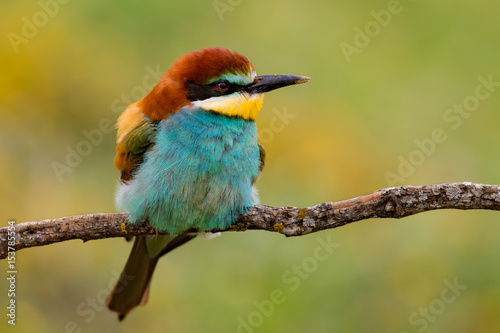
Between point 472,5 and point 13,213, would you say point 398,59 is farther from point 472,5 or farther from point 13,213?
point 13,213

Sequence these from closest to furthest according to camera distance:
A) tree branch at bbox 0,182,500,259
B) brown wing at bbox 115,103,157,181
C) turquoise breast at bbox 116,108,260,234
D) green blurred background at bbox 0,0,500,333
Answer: tree branch at bbox 0,182,500,259 → turquoise breast at bbox 116,108,260,234 → brown wing at bbox 115,103,157,181 → green blurred background at bbox 0,0,500,333

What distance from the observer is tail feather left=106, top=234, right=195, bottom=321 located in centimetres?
316

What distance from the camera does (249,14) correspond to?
199 inches

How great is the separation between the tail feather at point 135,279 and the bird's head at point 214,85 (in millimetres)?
727

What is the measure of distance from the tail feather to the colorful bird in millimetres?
373

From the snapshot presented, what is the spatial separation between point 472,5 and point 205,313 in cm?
329

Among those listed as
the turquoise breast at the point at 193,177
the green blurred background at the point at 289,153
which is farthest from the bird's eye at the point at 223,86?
the green blurred background at the point at 289,153

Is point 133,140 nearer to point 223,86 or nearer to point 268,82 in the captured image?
point 223,86

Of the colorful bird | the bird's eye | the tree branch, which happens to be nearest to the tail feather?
the colorful bird

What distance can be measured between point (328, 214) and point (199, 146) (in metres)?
0.67

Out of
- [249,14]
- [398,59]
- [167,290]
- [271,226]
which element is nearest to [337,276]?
[167,290]

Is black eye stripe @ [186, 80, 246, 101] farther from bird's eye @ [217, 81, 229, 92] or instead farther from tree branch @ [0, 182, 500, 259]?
tree branch @ [0, 182, 500, 259]

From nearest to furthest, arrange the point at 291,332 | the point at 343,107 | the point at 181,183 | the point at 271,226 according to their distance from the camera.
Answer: the point at 271,226 → the point at 181,183 → the point at 291,332 → the point at 343,107

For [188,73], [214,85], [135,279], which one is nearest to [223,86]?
[214,85]
